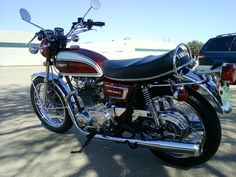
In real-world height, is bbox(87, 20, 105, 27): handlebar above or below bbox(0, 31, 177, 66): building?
above

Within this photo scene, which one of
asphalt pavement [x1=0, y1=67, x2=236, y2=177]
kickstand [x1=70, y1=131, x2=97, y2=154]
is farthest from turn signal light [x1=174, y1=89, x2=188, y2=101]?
kickstand [x1=70, y1=131, x2=97, y2=154]

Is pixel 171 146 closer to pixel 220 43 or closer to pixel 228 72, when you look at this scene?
pixel 228 72

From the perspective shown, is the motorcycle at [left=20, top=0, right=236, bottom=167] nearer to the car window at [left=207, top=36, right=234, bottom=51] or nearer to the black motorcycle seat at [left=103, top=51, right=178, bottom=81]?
the black motorcycle seat at [left=103, top=51, right=178, bottom=81]

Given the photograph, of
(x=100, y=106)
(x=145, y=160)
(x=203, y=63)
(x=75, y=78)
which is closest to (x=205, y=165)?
(x=145, y=160)

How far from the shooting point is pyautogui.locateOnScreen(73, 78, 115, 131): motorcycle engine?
3.61 m

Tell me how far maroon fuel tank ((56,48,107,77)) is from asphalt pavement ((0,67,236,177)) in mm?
1011

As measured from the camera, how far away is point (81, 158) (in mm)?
3729

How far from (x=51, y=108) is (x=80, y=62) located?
47.5 inches

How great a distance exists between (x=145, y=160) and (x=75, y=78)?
4.56 ft

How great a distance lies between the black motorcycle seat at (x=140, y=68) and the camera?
10.0ft

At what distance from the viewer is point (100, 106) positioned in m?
3.78

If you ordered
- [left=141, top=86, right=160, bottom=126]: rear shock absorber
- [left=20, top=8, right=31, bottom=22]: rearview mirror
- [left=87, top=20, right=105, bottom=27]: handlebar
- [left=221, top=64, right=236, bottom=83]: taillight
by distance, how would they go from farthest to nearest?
1. [left=87, top=20, right=105, bottom=27]: handlebar
2. [left=20, top=8, right=31, bottom=22]: rearview mirror
3. [left=141, top=86, right=160, bottom=126]: rear shock absorber
4. [left=221, top=64, right=236, bottom=83]: taillight

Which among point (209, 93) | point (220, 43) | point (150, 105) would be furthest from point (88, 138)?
point (220, 43)

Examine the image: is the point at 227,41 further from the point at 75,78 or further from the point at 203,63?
the point at 75,78
